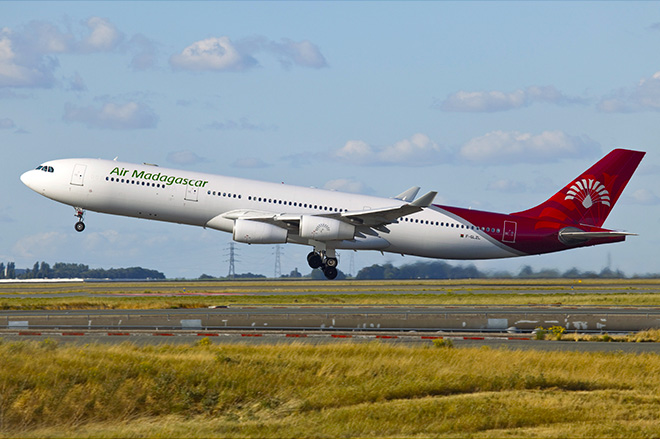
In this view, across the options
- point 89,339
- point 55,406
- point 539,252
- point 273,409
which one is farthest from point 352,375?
point 539,252

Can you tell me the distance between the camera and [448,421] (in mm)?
16141

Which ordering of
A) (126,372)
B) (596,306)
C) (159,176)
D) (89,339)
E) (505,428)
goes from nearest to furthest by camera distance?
(505,428) → (126,372) → (89,339) → (596,306) → (159,176)

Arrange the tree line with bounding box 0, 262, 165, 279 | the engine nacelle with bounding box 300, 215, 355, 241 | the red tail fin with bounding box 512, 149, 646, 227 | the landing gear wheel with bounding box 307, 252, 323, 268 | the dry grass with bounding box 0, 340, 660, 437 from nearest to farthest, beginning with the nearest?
the dry grass with bounding box 0, 340, 660, 437 → the engine nacelle with bounding box 300, 215, 355, 241 → the landing gear wheel with bounding box 307, 252, 323, 268 → the red tail fin with bounding box 512, 149, 646, 227 → the tree line with bounding box 0, 262, 165, 279

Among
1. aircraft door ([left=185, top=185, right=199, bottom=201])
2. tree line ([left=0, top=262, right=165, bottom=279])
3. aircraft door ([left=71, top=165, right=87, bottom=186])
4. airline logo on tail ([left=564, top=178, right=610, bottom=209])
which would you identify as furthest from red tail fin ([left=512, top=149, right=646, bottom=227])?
tree line ([left=0, top=262, right=165, bottom=279])

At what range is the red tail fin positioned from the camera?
5112 cm

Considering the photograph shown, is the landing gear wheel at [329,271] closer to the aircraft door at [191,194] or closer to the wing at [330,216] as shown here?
the wing at [330,216]

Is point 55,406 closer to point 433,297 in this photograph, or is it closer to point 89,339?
point 89,339

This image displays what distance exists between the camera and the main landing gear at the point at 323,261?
48.3 meters

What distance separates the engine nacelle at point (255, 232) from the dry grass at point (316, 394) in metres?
23.3

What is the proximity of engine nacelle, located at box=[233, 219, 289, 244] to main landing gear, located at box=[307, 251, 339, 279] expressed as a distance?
3.34 meters

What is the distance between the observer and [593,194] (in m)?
51.5

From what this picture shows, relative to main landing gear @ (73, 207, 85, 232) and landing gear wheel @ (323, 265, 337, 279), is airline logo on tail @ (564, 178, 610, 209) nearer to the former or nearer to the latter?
landing gear wheel @ (323, 265, 337, 279)

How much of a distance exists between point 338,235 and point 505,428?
100 ft

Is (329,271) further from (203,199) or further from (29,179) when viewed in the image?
(29,179)
